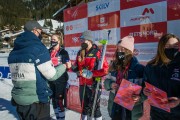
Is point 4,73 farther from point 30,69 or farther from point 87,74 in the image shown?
Result: point 30,69

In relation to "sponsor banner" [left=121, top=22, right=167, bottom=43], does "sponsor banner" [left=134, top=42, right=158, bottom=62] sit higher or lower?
lower

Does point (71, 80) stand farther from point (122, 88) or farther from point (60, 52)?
point (122, 88)

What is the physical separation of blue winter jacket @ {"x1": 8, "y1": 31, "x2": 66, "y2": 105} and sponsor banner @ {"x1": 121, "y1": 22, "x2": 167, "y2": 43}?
62.7 inches

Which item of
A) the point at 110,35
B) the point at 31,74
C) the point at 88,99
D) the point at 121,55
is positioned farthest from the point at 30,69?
the point at 110,35

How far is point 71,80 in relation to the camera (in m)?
6.18

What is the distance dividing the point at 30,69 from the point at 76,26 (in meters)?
3.21

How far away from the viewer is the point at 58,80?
5074 millimetres

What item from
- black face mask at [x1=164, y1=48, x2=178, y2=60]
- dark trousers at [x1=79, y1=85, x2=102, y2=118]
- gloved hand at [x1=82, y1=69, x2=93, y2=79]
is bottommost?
dark trousers at [x1=79, y1=85, x2=102, y2=118]

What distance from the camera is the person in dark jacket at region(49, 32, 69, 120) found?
503cm

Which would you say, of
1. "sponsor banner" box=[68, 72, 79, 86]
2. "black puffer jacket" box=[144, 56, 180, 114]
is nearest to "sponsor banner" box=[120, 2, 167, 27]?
"black puffer jacket" box=[144, 56, 180, 114]

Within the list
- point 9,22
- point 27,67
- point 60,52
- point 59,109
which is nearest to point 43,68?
point 27,67

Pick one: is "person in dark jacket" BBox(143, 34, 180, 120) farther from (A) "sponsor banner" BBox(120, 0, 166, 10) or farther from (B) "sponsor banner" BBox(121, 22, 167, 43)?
(A) "sponsor banner" BBox(120, 0, 166, 10)

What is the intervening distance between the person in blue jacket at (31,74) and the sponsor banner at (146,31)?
1548 millimetres

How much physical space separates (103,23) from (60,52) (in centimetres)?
94
